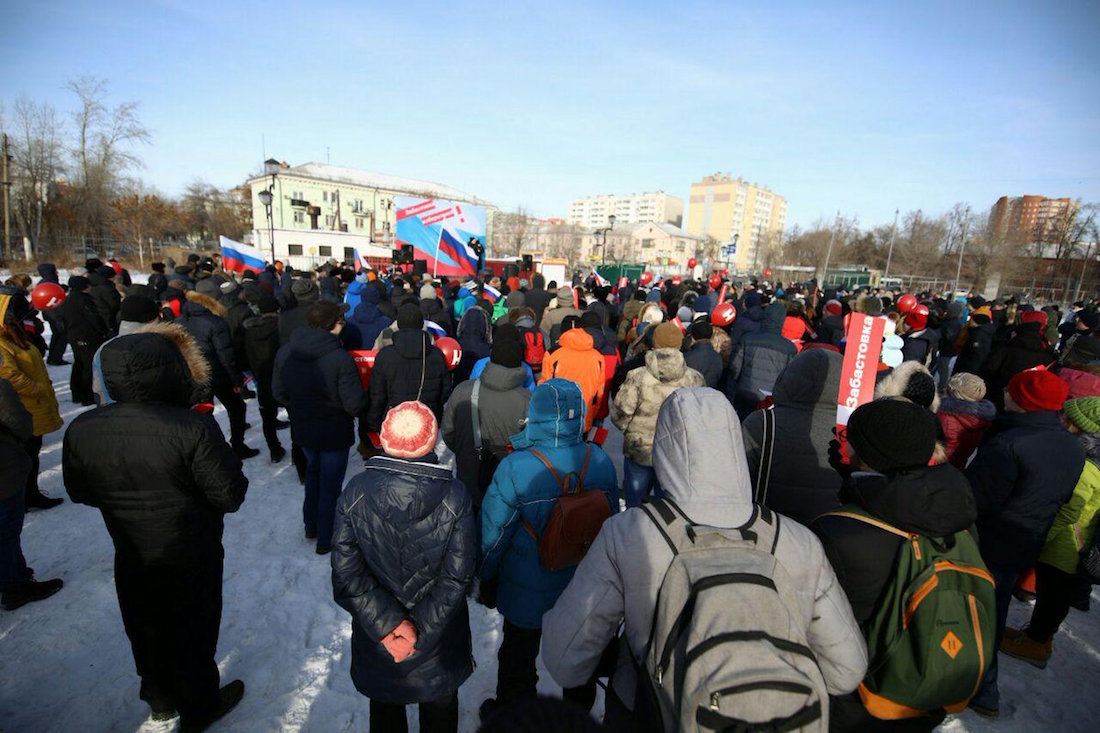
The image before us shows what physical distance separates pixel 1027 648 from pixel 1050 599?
1.35 ft

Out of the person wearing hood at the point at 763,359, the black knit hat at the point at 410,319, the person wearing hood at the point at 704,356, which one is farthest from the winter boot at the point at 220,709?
the person wearing hood at the point at 763,359

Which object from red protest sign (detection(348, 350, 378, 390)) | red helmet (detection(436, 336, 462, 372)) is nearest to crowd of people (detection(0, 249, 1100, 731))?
red protest sign (detection(348, 350, 378, 390))

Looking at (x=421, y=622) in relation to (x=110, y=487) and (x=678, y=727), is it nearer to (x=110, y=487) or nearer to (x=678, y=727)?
(x=678, y=727)

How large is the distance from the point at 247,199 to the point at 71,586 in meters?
72.0

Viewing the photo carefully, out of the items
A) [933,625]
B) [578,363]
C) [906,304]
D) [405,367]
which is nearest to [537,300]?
[578,363]

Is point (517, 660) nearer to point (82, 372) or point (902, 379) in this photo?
point (902, 379)

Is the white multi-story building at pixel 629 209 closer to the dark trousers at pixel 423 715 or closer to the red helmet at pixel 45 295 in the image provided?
the red helmet at pixel 45 295

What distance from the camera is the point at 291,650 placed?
3221 millimetres

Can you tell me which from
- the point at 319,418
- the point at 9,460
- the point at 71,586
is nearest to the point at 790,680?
the point at 9,460

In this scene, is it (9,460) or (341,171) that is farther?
(341,171)

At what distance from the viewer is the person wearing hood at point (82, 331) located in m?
6.80

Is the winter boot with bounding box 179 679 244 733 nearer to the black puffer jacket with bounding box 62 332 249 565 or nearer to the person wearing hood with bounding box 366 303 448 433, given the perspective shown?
the black puffer jacket with bounding box 62 332 249 565

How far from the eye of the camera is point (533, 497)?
7.82 feet

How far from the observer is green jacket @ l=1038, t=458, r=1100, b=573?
10.3 ft
